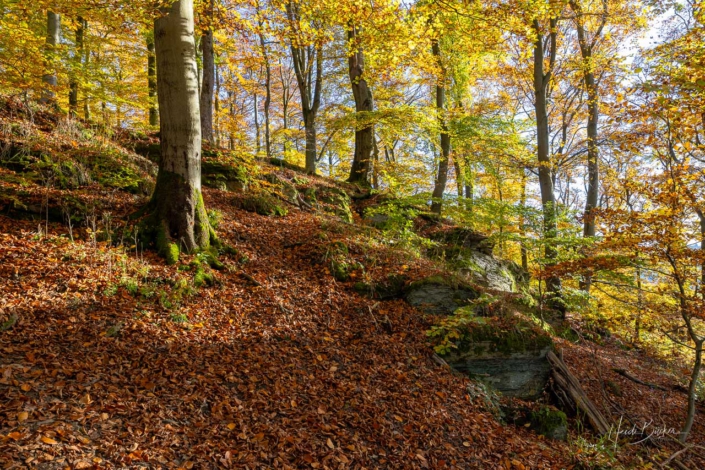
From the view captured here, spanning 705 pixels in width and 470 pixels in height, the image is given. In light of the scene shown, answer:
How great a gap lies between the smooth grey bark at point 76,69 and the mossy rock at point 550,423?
11350mm

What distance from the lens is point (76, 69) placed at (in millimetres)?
8156

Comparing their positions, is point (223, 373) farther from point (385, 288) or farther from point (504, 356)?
point (504, 356)

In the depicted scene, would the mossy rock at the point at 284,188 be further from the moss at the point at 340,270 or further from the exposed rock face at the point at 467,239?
the exposed rock face at the point at 467,239

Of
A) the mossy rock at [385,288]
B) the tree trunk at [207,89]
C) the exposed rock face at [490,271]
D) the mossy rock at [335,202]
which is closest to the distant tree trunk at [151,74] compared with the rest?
the tree trunk at [207,89]

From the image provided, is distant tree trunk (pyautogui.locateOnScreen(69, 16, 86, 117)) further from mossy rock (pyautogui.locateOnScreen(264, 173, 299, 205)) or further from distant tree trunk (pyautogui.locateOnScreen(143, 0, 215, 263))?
mossy rock (pyautogui.locateOnScreen(264, 173, 299, 205))

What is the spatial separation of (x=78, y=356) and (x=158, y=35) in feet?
14.5

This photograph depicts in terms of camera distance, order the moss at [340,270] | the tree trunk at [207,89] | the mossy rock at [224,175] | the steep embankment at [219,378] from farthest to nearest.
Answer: the tree trunk at [207,89] < the mossy rock at [224,175] < the moss at [340,270] < the steep embankment at [219,378]

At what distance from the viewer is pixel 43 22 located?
33.4 feet

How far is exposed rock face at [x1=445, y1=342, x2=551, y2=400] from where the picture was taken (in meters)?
5.47

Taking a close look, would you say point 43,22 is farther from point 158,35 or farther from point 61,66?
point 158,35

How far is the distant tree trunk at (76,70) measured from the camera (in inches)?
322

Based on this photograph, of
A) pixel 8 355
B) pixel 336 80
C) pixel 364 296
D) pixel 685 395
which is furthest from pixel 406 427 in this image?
pixel 336 80

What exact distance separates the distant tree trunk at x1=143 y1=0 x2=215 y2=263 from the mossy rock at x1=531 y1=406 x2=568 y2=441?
5.64 metres

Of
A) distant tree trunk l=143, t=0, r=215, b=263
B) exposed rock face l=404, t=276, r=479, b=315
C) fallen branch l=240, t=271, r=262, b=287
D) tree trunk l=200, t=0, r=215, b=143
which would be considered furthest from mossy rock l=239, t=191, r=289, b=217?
exposed rock face l=404, t=276, r=479, b=315
